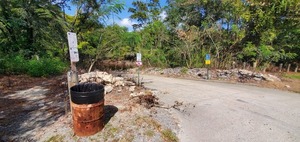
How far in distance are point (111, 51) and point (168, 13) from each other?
21.5 feet

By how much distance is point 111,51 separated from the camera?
16.4 metres

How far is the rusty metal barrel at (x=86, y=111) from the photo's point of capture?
10.7 ft

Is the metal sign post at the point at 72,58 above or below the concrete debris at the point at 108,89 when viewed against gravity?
above

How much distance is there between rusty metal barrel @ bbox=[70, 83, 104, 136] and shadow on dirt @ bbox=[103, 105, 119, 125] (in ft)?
1.53

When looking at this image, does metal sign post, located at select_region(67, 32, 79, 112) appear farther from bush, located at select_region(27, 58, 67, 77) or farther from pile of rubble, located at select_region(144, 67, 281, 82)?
pile of rubble, located at select_region(144, 67, 281, 82)

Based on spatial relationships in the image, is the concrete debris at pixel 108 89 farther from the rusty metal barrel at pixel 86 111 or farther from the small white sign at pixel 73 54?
the rusty metal barrel at pixel 86 111

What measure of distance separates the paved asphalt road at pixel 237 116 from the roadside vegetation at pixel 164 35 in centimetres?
707

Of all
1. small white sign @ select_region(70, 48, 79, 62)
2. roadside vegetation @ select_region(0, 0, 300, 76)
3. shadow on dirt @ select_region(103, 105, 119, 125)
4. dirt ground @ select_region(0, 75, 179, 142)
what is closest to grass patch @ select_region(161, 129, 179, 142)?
dirt ground @ select_region(0, 75, 179, 142)

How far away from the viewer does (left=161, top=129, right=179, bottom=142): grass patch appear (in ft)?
11.3

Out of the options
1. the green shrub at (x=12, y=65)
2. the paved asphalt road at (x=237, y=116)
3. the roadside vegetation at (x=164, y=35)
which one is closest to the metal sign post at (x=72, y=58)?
the paved asphalt road at (x=237, y=116)

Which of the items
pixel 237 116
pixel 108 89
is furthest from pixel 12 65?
pixel 237 116

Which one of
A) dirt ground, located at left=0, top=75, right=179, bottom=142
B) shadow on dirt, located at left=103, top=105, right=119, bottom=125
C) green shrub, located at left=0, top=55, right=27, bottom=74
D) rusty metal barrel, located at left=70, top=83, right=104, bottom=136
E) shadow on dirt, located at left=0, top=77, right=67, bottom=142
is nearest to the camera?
rusty metal barrel, located at left=70, top=83, right=104, bottom=136

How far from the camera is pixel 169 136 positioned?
3.53 meters

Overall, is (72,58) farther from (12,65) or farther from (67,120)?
(12,65)
